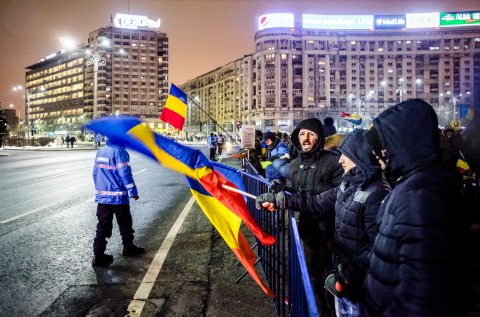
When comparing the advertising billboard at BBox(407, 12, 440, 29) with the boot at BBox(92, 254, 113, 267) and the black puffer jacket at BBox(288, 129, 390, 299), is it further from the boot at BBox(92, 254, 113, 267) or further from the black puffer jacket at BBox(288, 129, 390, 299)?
the black puffer jacket at BBox(288, 129, 390, 299)

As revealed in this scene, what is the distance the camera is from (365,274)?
2.30 m

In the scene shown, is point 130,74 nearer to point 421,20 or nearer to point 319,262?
point 421,20

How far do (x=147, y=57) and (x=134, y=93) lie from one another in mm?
17138

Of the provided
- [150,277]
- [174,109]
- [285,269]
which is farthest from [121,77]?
[285,269]

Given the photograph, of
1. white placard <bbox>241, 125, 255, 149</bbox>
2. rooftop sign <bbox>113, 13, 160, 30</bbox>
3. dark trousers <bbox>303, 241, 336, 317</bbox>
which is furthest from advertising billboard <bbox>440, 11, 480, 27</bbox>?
dark trousers <bbox>303, 241, 336, 317</bbox>

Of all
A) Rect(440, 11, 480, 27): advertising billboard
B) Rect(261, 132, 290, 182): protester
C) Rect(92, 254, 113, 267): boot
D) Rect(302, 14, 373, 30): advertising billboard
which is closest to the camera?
Rect(92, 254, 113, 267): boot

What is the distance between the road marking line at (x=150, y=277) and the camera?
158 inches

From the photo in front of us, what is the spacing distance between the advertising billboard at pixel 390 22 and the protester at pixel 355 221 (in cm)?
14279

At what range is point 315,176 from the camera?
4.11 metres

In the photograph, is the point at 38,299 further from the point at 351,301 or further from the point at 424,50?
the point at 424,50

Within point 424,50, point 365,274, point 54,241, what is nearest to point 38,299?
point 54,241

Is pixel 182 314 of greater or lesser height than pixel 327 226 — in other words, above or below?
below

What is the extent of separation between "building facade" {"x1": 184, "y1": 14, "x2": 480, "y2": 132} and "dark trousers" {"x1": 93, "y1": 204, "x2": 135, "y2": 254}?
426 feet

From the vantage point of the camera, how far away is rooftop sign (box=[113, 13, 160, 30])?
162 m
